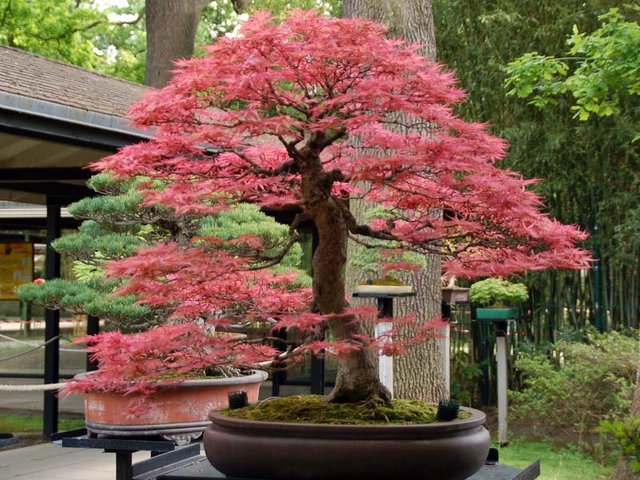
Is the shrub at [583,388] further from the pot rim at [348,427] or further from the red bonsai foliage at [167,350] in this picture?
the pot rim at [348,427]

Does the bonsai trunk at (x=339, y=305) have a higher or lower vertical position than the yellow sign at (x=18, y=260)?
lower

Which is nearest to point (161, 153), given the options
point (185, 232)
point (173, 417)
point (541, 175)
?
point (173, 417)

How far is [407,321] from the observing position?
2904mm

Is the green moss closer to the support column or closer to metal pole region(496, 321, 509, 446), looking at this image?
metal pole region(496, 321, 509, 446)

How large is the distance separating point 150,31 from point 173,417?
9.87 m

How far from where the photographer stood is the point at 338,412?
2.69m

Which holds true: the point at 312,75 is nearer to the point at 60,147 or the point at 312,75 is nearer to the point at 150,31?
the point at 60,147

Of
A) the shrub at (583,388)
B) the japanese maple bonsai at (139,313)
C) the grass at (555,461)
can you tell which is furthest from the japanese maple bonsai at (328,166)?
the shrub at (583,388)

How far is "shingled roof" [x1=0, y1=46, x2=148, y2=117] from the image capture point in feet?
18.3

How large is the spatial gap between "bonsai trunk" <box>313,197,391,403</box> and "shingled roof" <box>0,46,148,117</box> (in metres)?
2.91

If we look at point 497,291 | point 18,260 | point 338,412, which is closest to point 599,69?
point 497,291

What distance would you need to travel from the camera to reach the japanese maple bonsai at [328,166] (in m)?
2.52

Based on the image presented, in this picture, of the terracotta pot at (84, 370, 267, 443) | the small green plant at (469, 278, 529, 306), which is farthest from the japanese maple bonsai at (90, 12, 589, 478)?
the small green plant at (469, 278, 529, 306)

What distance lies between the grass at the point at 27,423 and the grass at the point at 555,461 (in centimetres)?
380
